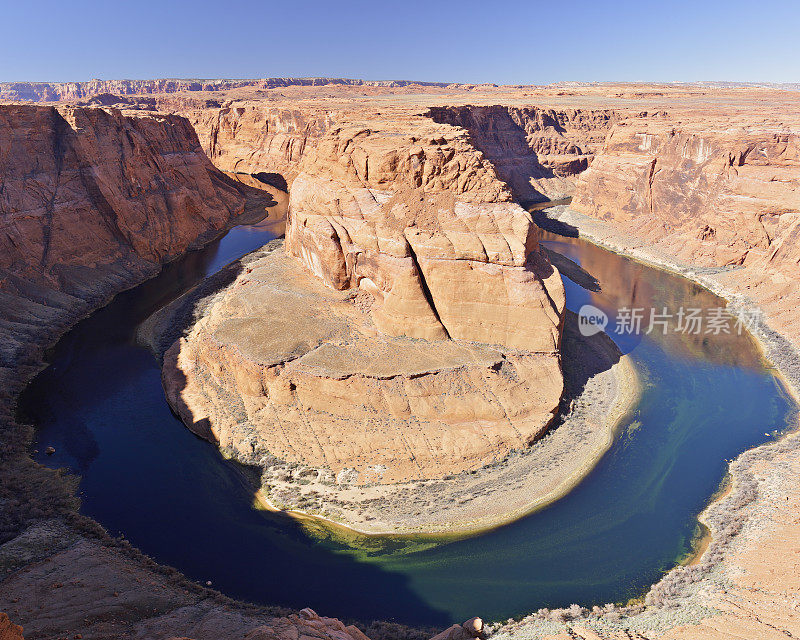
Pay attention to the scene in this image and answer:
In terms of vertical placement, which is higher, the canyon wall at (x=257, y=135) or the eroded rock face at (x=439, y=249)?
the canyon wall at (x=257, y=135)

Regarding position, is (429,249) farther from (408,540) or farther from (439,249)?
(408,540)

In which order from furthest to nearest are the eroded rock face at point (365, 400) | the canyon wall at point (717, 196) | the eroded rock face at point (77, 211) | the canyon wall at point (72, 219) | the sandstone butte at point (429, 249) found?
the canyon wall at point (717, 196), the eroded rock face at point (77, 211), the canyon wall at point (72, 219), the eroded rock face at point (365, 400), the sandstone butte at point (429, 249)

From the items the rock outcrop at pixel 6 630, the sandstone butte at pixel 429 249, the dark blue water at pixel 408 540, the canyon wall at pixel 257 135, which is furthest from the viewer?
the canyon wall at pixel 257 135

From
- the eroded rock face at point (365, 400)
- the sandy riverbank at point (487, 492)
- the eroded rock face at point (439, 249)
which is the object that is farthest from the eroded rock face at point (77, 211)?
the sandy riverbank at point (487, 492)

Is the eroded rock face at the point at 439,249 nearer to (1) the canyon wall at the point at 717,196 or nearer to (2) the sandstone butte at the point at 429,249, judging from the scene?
(2) the sandstone butte at the point at 429,249

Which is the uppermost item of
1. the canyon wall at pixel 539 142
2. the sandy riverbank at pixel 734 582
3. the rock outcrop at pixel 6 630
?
the canyon wall at pixel 539 142

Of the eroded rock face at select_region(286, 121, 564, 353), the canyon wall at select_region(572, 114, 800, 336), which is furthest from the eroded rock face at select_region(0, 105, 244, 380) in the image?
the canyon wall at select_region(572, 114, 800, 336)

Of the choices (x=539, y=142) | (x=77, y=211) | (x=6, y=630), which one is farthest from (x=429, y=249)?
(x=539, y=142)

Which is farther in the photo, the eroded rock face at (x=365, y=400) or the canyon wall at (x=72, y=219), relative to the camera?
the canyon wall at (x=72, y=219)
